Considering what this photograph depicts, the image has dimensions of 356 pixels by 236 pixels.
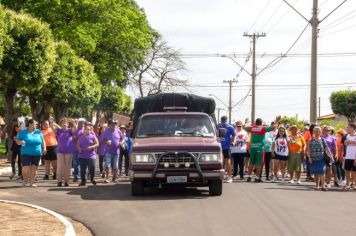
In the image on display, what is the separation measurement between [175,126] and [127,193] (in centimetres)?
192

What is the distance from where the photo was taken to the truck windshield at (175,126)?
45.0 feet

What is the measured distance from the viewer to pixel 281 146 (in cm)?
1767

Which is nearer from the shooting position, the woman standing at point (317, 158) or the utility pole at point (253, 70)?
the woman standing at point (317, 158)

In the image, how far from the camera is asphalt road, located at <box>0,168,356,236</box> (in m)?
9.02

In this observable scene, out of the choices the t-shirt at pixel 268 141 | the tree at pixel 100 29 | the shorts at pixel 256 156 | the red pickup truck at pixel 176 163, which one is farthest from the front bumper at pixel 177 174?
the tree at pixel 100 29

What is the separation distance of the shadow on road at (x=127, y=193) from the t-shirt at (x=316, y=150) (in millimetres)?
3024

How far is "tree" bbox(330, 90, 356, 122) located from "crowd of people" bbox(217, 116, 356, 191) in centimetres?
6722

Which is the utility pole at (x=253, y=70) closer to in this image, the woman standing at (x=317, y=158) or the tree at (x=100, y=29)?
the tree at (x=100, y=29)

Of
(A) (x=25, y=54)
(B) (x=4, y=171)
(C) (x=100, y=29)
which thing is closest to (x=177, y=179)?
(B) (x=4, y=171)

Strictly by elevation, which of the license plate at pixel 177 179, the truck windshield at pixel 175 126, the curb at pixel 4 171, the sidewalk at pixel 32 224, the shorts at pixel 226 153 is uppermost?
the truck windshield at pixel 175 126

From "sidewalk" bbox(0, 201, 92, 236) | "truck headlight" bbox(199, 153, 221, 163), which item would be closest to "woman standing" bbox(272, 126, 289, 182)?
"truck headlight" bbox(199, 153, 221, 163)

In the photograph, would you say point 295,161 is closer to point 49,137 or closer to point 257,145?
point 257,145

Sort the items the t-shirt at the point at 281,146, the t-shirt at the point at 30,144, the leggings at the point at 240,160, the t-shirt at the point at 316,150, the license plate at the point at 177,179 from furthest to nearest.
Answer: the leggings at the point at 240,160
the t-shirt at the point at 281,146
the t-shirt at the point at 316,150
the t-shirt at the point at 30,144
the license plate at the point at 177,179

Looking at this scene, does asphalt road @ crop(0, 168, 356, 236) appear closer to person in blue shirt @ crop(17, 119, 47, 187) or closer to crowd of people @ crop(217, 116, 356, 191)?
person in blue shirt @ crop(17, 119, 47, 187)
